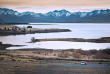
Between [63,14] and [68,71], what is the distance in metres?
176

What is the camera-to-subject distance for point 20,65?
21.2 meters

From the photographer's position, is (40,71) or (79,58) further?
(79,58)

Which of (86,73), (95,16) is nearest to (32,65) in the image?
(86,73)

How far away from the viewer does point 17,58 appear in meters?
24.3

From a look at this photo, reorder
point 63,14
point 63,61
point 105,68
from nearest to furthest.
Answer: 1. point 105,68
2. point 63,61
3. point 63,14

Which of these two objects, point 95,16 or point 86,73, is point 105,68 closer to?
point 86,73

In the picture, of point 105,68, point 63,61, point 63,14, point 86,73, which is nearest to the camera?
point 86,73

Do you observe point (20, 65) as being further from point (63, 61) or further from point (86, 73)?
point (86, 73)

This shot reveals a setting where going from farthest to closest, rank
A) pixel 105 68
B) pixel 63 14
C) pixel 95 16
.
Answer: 1. pixel 63 14
2. pixel 95 16
3. pixel 105 68

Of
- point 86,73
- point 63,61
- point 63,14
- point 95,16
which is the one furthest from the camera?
point 63,14

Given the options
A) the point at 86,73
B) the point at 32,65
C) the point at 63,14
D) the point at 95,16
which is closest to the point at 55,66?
the point at 32,65

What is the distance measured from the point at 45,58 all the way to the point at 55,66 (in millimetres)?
3484

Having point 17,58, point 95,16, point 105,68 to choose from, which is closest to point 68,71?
point 105,68

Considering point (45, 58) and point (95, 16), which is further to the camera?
point (95, 16)
